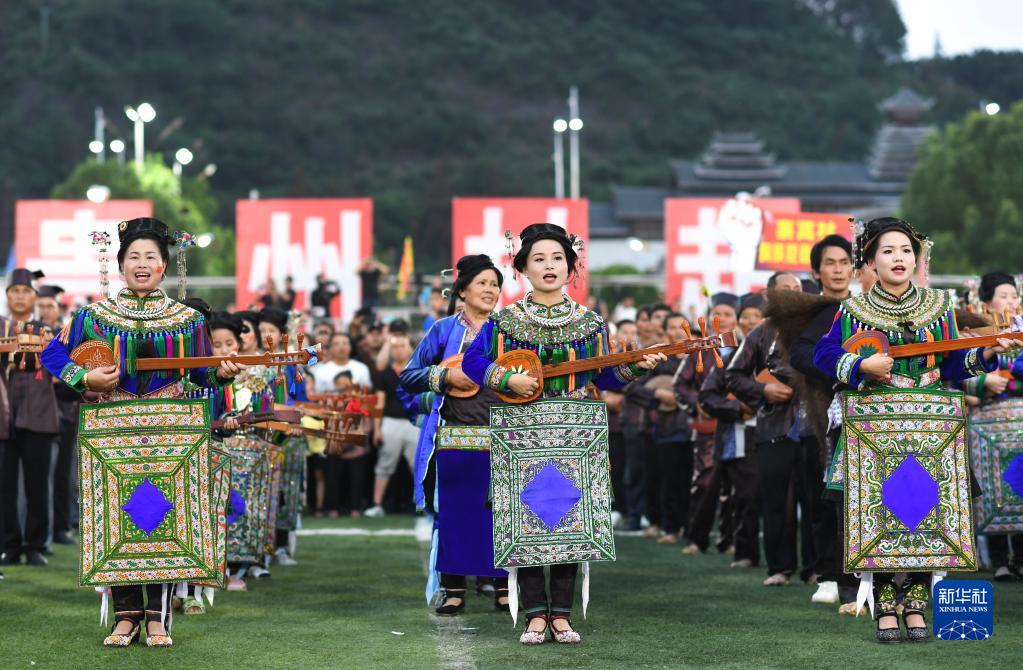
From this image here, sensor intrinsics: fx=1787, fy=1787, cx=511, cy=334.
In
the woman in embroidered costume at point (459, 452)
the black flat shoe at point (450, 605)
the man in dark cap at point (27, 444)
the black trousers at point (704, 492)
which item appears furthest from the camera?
the black trousers at point (704, 492)

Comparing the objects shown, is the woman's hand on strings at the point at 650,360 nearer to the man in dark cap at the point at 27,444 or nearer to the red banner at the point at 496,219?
the man in dark cap at the point at 27,444

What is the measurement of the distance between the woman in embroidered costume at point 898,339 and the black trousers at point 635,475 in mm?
7707

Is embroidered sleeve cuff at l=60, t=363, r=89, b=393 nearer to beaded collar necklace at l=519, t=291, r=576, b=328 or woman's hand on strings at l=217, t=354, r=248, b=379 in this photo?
woman's hand on strings at l=217, t=354, r=248, b=379

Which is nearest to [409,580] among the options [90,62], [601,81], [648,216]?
[648,216]

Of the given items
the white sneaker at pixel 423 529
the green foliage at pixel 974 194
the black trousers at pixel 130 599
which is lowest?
the white sneaker at pixel 423 529

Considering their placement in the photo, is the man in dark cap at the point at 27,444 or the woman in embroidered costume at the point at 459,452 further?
the man in dark cap at the point at 27,444

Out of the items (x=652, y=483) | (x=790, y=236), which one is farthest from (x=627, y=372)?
(x=790, y=236)

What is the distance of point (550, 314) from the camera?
819 cm

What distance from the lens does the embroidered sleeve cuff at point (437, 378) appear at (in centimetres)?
876

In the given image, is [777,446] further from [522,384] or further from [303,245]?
[303,245]

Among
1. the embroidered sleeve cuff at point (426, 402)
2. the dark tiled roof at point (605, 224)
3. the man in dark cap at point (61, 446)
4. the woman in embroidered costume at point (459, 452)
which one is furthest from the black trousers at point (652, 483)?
the dark tiled roof at point (605, 224)

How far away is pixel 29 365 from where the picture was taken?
38.6 feet

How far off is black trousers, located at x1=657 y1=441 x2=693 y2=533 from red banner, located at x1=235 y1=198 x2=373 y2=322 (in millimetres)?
8913

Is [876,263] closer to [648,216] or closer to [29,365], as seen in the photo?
[29,365]
